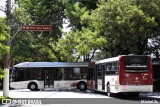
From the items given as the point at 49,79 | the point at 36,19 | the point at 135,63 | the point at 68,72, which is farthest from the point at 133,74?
the point at 36,19

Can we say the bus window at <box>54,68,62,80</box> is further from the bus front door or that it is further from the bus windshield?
the bus windshield

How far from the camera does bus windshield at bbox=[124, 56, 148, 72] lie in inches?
969

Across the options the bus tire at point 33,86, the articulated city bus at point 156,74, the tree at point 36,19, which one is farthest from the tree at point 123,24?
the tree at point 36,19

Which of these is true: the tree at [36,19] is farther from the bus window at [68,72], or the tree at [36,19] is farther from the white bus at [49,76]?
the bus window at [68,72]

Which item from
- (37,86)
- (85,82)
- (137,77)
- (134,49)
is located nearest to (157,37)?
(134,49)

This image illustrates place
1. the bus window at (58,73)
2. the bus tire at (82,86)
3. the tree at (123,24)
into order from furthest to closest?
the bus window at (58,73) → the bus tire at (82,86) → the tree at (123,24)

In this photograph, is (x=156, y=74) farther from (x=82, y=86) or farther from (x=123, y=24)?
(x=123, y=24)

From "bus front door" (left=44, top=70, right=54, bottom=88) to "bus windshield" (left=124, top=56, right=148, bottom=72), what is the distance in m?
16.6

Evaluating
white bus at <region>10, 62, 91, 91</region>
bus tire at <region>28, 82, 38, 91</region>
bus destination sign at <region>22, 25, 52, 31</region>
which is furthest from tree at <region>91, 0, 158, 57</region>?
bus destination sign at <region>22, 25, 52, 31</region>

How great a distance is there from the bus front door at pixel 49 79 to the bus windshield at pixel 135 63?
16555 millimetres

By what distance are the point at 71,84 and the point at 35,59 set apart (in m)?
17.7

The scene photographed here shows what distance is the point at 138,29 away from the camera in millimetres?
34188

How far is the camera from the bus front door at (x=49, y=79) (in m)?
40.0

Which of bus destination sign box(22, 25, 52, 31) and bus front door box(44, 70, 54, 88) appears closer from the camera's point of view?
bus destination sign box(22, 25, 52, 31)
